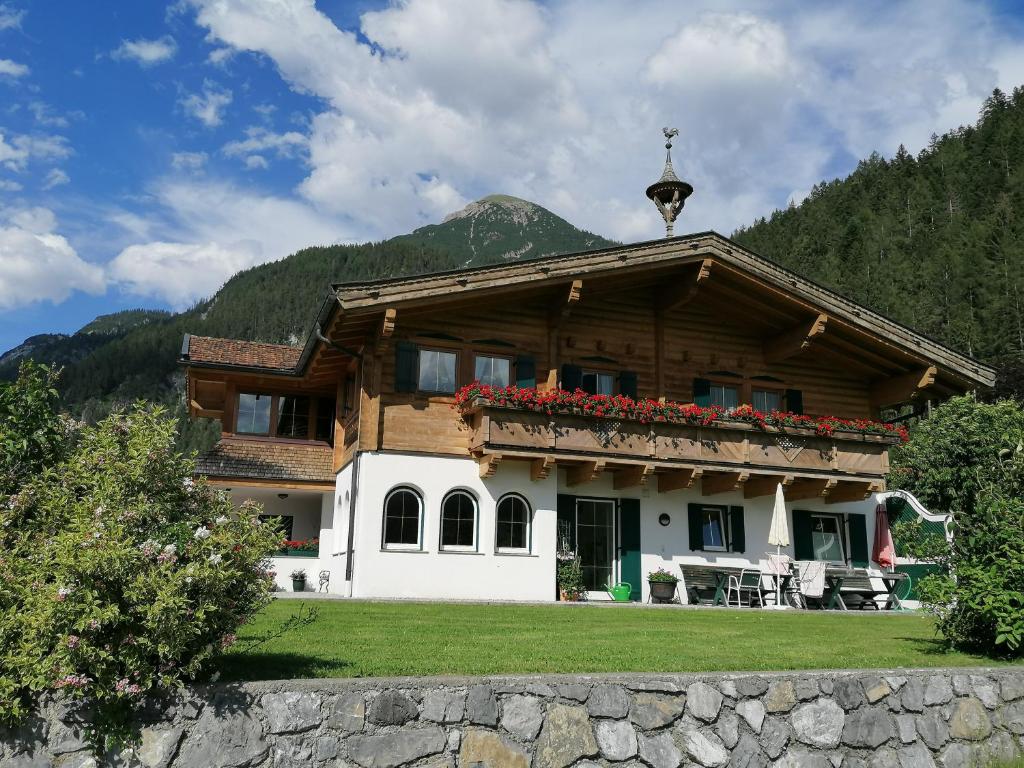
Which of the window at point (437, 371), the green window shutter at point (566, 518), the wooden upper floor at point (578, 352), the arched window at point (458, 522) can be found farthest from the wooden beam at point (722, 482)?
the window at point (437, 371)

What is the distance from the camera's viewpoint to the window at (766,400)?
66.4ft

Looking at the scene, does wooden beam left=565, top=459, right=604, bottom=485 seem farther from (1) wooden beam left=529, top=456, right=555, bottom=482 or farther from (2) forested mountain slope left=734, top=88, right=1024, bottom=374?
(2) forested mountain slope left=734, top=88, right=1024, bottom=374

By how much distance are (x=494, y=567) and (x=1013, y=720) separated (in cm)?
993

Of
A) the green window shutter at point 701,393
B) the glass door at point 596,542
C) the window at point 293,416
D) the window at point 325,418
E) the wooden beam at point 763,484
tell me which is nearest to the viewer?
the glass door at point 596,542

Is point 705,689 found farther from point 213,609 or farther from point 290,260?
point 290,260

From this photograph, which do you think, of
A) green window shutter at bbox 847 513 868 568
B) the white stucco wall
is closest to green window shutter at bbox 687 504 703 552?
the white stucco wall

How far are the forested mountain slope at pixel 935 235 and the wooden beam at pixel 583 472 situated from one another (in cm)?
3723

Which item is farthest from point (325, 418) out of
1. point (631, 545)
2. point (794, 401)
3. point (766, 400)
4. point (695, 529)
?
point (794, 401)

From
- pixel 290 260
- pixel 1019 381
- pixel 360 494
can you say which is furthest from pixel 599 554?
pixel 290 260

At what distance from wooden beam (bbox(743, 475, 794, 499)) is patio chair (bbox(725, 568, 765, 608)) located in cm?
216

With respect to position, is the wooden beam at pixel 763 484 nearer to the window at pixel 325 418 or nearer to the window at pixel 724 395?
the window at pixel 724 395

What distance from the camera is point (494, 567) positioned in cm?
1664

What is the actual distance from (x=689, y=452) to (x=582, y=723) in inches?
455

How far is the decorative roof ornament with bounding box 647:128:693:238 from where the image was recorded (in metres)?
21.0
